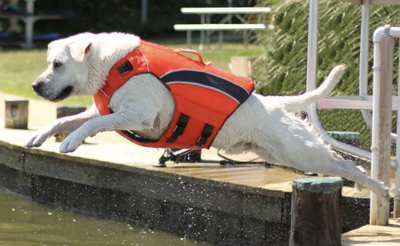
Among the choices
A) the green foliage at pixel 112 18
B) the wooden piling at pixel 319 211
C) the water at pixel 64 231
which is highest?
the green foliage at pixel 112 18

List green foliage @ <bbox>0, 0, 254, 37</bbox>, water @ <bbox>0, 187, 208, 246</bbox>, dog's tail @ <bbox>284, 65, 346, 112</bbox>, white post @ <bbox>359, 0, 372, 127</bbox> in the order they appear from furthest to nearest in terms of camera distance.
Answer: green foliage @ <bbox>0, 0, 254, 37</bbox>
white post @ <bbox>359, 0, 372, 127</bbox>
water @ <bbox>0, 187, 208, 246</bbox>
dog's tail @ <bbox>284, 65, 346, 112</bbox>

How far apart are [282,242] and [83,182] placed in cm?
210

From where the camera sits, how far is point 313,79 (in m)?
4.70

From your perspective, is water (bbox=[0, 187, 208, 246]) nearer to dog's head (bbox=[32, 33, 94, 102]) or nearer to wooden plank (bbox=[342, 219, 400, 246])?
wooden plank (bbox=[342, 219, 400, 246])

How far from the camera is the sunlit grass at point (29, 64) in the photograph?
12.3m

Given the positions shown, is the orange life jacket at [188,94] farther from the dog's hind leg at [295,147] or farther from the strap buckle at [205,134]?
the dog's hind leg at [295,147]

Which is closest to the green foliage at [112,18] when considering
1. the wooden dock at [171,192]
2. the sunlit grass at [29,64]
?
the sunlit grass at [29,64]

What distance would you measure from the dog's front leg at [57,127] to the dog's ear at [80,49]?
44cm

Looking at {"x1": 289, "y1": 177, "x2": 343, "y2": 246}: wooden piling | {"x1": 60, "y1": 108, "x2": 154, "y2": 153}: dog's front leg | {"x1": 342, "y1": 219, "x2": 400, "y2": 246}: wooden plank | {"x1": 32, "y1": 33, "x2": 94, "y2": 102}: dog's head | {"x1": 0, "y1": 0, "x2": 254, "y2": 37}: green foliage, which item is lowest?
{"x1": 342, "y1": 219, "x2": 400, "y2": 246}: wooden plank

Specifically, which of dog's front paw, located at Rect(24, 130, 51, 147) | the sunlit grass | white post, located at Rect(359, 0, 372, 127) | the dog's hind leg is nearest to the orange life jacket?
the dog's hind leg

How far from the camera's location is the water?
5.03 meters

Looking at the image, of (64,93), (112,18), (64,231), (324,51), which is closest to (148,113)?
(64,93)

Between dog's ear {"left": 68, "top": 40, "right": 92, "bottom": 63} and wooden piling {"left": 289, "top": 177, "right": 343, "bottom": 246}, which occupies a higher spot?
dog's ear {"left": 68, "top": 40, "right": 92, "bottom": 63}

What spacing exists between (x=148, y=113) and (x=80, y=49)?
56 cm
